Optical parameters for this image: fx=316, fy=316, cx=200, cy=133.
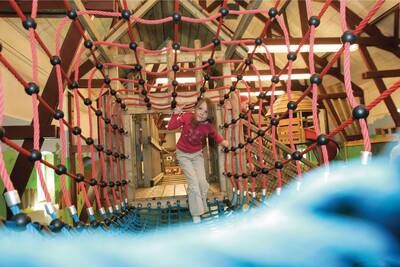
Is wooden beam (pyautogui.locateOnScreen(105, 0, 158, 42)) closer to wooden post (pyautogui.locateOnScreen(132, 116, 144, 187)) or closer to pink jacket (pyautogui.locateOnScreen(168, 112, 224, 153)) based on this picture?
pink jacket (pyautogui.locateOnScreen(168, 112, 224, 153))

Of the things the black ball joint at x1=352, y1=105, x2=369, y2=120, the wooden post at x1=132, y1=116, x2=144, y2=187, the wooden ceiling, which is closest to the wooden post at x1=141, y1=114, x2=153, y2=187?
the wooden post at x1=132, y1=116, x2=144, y2=187

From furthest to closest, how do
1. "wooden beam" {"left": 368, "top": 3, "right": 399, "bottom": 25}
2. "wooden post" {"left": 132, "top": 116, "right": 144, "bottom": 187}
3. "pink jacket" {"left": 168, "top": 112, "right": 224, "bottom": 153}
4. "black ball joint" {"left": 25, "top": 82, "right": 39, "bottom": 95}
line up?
"wooden beam" {"left": 368, "top": 3, "right": 399, "bottom": 25} < "wooden post" {"left": 132, "top": 116, "right": 144, "bottom": 187} < "pink jacket" {"left": 168, "top": 112, "right": 224, "bottom": 153} < "black ball joint" {"left": 25, "top": 82, "right": 39, "bottom": 95}

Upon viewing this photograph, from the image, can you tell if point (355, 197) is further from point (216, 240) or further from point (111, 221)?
point (111, 221)

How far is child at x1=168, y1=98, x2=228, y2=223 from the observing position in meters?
2.03

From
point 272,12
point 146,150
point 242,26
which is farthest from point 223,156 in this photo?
point 272,12

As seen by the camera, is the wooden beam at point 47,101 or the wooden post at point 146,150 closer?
the wooden beam at point 47,101

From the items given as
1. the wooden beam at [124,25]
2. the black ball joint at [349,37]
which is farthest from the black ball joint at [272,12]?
the wooden beam at [124,25]

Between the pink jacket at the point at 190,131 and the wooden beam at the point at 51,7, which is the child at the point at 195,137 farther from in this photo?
the wooden beam at the point at 51,7

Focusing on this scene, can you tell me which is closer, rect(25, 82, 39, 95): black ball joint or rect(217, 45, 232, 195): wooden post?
rect(25, 82, 39, 95): black ball joint

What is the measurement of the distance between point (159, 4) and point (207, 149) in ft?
4.25

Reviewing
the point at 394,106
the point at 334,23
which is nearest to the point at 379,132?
the point at 394,106

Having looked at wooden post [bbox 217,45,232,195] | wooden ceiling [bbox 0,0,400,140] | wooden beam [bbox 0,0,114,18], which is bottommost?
wooden post [bbox 217,45,232,195]

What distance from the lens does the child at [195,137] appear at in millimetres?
2031

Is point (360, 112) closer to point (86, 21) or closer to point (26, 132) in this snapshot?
point (86, 21)
